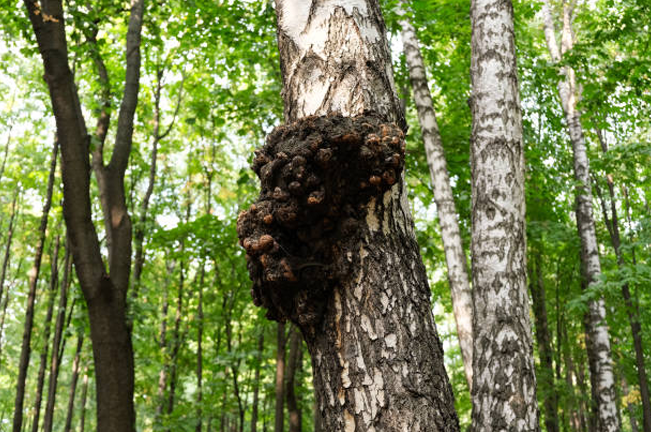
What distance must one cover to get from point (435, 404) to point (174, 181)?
20.9 meters

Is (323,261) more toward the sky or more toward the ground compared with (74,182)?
more toward the ground

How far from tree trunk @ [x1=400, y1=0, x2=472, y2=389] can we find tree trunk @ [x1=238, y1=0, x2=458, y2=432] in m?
4.09

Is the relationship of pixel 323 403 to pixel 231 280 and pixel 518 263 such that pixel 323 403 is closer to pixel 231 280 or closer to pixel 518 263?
pixel 518 263

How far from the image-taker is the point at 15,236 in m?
24.6

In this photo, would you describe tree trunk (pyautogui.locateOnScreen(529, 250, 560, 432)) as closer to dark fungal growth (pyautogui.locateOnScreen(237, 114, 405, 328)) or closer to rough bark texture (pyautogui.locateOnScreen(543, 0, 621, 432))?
rough bark texture (pyautogui.locateOnScreen(543, 0, 621, 432))

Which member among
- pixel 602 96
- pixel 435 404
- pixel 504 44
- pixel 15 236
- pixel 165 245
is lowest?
pixel 435 404

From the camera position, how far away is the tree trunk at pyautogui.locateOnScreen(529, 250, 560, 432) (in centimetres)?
1342

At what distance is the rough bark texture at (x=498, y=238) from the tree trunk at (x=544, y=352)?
444 inches

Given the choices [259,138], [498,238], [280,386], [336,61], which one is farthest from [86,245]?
[259,138]

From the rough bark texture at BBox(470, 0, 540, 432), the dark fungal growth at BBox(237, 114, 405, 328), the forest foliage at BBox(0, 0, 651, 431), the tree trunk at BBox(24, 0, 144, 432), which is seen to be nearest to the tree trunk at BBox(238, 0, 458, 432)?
the dark fungal growth at BBox(237, 114, 405, 328)

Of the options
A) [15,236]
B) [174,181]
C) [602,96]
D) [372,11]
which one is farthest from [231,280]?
[15,236]

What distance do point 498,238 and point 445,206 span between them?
2.83 metres

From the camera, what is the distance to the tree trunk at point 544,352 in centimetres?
1342

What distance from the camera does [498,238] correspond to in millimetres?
3568
